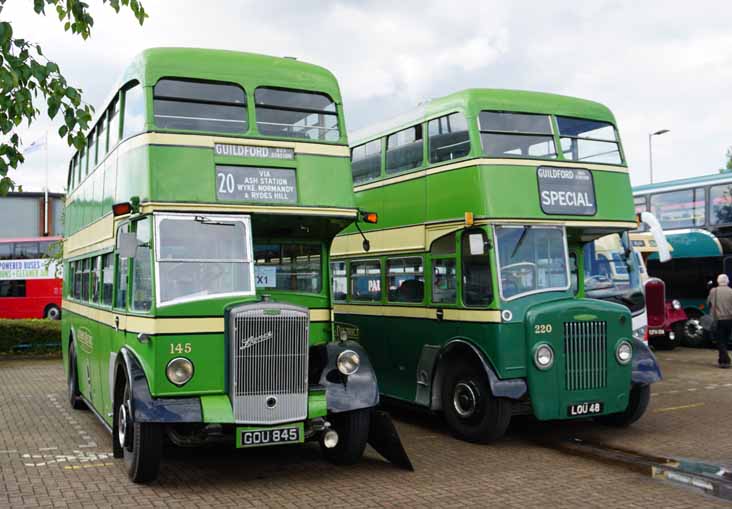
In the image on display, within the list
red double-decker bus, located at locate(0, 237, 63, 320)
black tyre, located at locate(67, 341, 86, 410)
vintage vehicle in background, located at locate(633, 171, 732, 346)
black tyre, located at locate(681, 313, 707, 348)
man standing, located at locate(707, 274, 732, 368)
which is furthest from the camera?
red double-decker bus, located at locate(0, 237, 63, 320)

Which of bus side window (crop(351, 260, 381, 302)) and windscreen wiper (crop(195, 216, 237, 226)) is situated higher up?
windscreen wiper (crop(195, 216, 237, 226))

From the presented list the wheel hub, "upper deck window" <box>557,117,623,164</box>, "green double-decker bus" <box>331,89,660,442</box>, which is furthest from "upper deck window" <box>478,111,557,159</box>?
the wheel hub

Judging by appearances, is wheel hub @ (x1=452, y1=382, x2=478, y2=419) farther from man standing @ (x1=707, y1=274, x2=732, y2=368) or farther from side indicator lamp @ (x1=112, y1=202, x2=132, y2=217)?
man standing @ (x1=707, y1=274, x2=732, y2=368)

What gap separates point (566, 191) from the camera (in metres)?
10.9

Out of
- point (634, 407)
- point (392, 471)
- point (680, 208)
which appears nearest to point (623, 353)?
point (634, 407)

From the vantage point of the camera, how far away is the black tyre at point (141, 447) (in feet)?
26.3

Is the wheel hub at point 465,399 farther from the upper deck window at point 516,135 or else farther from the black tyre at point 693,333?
the black tyre at point 693,333

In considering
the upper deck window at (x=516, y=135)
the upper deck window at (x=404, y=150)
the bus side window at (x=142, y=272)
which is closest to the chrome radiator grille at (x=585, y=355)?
the upper deck window at (x=516, y=135)

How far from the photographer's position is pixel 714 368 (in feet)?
59.4

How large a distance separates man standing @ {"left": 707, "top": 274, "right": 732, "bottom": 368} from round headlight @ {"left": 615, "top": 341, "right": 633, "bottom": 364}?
28.3ft

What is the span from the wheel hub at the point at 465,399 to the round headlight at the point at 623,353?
1785 mm

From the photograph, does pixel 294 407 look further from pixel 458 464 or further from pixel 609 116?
pixel 609 116

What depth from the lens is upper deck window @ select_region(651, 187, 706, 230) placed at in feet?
76.9

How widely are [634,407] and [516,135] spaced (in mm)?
3835
